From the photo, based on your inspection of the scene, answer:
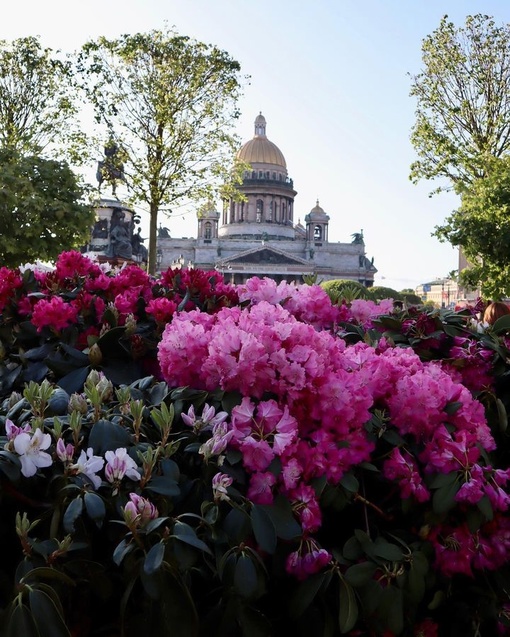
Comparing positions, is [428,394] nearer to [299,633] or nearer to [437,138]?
[299,633]

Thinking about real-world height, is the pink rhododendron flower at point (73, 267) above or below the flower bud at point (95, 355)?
above

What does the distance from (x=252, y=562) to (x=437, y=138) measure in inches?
981

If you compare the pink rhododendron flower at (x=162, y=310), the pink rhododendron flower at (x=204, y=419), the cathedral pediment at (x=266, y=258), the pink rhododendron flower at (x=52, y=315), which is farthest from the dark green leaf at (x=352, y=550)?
the cathedral pediment at (x=266, y=258)

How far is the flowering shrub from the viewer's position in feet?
5.66

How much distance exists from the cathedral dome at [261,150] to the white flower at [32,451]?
91394mm

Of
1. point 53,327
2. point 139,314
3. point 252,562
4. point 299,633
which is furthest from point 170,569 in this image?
point 139,314

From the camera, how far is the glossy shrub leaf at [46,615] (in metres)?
1.49

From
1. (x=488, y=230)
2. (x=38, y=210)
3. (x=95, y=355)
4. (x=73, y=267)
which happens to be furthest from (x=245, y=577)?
(x=488, y=230)

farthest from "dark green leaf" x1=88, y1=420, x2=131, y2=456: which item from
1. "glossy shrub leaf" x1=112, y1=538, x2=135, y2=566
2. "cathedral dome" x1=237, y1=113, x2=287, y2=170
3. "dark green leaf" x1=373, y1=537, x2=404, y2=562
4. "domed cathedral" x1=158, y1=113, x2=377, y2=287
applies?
"cathedral dome" x1=237, y1=113, x2=287, y2=170

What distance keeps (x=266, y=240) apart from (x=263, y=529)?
84.6m

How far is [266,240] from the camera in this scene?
85.9m

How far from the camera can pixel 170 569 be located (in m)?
1.62

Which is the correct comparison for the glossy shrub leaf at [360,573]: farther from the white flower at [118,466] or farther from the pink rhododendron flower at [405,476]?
the white flower at [118,466]

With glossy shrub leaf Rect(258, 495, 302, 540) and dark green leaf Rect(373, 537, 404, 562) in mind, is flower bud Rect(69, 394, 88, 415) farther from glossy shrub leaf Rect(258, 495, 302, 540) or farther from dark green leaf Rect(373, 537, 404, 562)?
dark green leaf Rect(373, 537, 404, 562)
